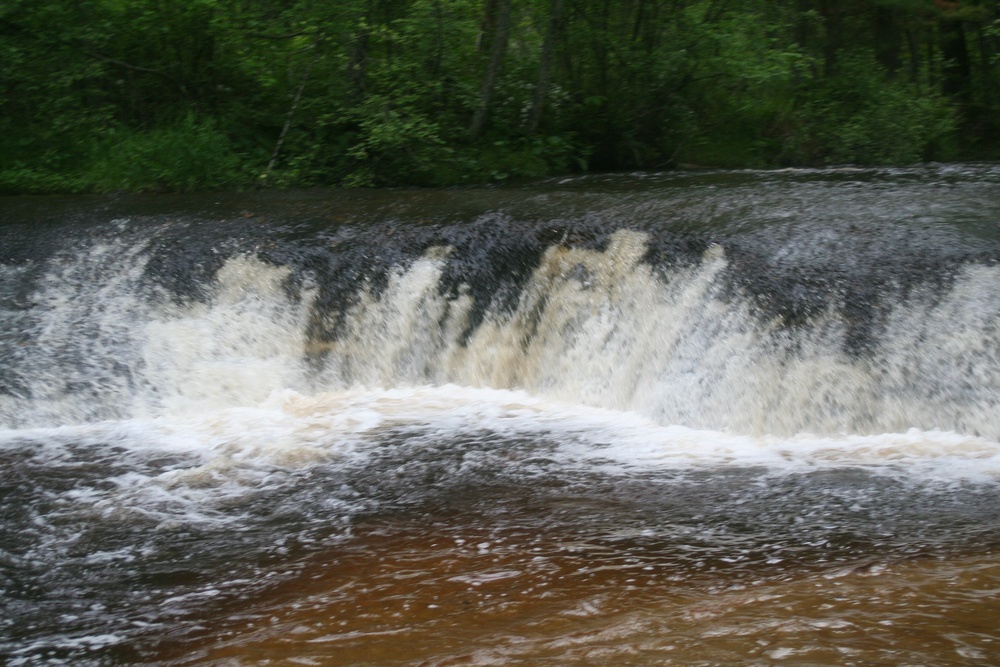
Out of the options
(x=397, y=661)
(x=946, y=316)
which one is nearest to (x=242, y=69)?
(x=946, y=316)

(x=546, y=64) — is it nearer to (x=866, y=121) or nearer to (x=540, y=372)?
(x=866, y=121)

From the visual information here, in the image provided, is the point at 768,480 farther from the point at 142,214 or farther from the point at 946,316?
the point at 142,214

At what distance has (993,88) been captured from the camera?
49.9ft

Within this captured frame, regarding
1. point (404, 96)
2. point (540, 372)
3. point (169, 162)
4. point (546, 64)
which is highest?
point (546, 64)

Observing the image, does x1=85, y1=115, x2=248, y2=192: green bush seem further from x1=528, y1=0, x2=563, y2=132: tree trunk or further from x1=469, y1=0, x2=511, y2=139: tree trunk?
x1=528, y1=0, x2=563, y2=132: tree trunk

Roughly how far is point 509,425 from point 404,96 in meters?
6.14

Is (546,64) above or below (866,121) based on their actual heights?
above

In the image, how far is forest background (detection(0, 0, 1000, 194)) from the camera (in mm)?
11750

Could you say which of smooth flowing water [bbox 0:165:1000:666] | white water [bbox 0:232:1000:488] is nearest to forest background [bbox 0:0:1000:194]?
smooth flowing water [bbox 0:165:1000:666]

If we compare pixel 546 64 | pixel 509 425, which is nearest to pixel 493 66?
pixel 546 64

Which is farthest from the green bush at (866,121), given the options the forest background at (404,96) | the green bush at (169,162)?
the green bush at (169,162)

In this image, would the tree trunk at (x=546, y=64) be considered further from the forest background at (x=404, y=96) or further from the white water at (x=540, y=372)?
the white water at (x=540, y=372)

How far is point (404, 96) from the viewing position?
11.8 meters

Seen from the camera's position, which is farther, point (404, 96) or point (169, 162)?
point (404, 96)
